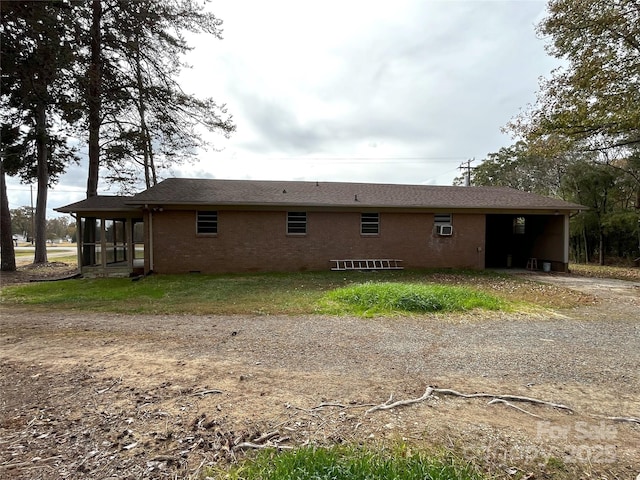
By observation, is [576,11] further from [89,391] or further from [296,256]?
[89,391]

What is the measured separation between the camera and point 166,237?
12953mm

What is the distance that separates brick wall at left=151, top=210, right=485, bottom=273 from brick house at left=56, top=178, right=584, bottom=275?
0.12 ft

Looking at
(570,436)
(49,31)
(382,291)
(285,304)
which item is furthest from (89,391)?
(49,31)

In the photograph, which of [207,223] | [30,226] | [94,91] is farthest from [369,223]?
[30,226]

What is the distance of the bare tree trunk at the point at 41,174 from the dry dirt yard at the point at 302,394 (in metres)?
13.3

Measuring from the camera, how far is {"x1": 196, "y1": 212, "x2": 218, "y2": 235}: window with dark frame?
43.4 feet

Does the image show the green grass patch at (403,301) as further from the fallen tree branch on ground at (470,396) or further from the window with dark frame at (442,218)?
the window with dark frame at (442,218)

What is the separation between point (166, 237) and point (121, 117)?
25.3ft

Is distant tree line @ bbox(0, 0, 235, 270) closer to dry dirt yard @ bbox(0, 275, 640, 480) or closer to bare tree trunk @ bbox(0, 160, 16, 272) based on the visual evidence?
bare tree trunk @ bbox(0, 160, 16, 272)

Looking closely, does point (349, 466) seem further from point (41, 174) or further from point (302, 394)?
point (41, 174)

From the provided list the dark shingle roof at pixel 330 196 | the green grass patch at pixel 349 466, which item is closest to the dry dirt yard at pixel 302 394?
the green grass patch at pixel 349 466

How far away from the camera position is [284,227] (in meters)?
13.8

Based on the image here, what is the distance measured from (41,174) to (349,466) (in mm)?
21014

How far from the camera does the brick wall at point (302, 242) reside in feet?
42.8
